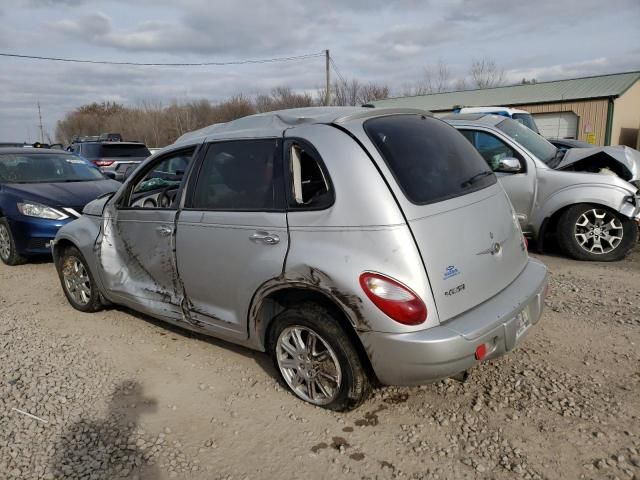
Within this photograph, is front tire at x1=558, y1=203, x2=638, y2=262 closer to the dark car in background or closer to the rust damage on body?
the rust damage on body

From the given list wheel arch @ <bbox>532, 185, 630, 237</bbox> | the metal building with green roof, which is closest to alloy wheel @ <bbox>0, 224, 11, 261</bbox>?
wheel arch @ <bbox>532, 185, 630, 237</bbox>

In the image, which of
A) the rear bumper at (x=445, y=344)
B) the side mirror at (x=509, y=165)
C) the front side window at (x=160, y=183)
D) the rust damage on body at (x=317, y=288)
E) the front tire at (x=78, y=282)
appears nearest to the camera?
the rear bumper at (x=445, y=344)

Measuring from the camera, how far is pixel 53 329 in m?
4.63

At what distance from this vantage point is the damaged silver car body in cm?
575

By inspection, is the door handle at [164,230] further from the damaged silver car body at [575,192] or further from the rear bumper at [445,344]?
the damaged silver car body at [575,192]

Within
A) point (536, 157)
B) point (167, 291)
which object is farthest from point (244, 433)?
point (536, 157)

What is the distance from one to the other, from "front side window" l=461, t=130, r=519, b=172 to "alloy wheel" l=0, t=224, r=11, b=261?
21.3 ft

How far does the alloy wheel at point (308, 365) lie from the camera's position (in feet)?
9.73

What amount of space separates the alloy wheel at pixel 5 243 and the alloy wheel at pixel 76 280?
2.45 metres

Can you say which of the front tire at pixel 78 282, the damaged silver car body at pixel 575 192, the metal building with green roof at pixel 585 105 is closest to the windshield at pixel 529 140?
the damaged silver car body at pixel 575 192

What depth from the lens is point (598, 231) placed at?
589 cm

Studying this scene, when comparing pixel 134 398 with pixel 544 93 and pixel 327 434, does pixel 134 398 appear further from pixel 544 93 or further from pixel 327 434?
pixel 544 93

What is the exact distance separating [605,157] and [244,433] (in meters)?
5.58

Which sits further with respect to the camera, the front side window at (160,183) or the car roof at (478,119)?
the car roof at (478,119)
